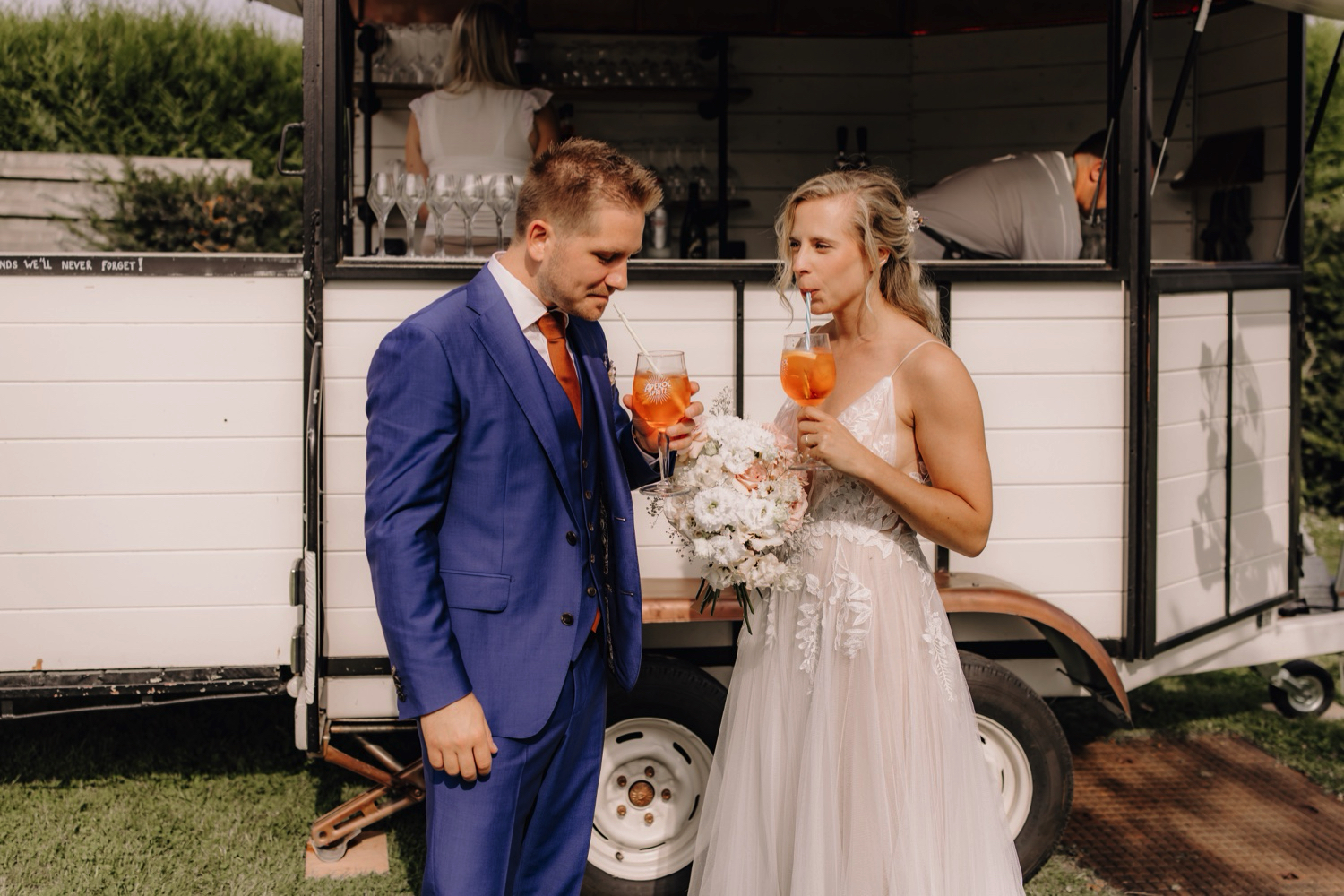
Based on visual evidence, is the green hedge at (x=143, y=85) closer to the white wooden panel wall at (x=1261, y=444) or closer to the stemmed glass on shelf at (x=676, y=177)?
the stemmed glass on shelf at (x=676, y=177)

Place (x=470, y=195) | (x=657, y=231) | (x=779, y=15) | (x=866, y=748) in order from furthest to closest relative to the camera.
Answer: (x=779, y=15) → (x=657, y=231) → (x=470, y=195) → (x=866, y=748)

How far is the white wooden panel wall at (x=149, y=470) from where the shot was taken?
3270 millimetres

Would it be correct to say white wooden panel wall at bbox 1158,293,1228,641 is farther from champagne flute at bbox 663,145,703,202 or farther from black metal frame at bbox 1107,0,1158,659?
champagne flute at bbox 663,145,703,202

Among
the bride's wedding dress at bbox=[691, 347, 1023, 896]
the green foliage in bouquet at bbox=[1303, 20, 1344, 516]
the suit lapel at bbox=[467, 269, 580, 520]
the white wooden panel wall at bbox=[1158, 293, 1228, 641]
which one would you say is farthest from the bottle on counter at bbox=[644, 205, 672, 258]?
the green foliage in bouquet at bbox=[1303, 20, 1344, 516]

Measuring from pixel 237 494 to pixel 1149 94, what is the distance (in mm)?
2985

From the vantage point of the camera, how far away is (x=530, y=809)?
7.89 feet

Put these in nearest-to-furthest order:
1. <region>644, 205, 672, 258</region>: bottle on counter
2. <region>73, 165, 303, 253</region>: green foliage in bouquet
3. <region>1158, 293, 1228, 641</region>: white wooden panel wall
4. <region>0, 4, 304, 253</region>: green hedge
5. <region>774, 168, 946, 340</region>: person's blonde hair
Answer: <region>774, 168, 946, 340</region>: person's blonde hair, <region>1158, 293, 1228, 641</region>: white wooden panel wall, <region>644, 205, 672, 258</region>: bottle on counter, <region>73, 165, 303, 253</region>: green foliage in bouquet, <region>0, 4, 304, 253</region>: green hedge

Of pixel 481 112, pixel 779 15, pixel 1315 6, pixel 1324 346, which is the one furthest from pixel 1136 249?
pixel 1324 346

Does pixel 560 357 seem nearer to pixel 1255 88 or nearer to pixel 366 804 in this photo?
pixel 366 804

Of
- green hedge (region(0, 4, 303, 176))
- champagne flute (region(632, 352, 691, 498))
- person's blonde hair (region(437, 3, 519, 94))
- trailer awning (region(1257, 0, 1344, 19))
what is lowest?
champagne flute (region(632, 352, 691, 498))

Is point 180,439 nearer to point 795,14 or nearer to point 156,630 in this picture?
point 156,630

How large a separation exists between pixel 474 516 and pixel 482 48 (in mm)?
2731

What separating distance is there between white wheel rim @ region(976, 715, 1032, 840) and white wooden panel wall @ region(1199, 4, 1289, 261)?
8.34 ft

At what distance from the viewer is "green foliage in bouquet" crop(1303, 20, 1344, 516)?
8.33 meters
